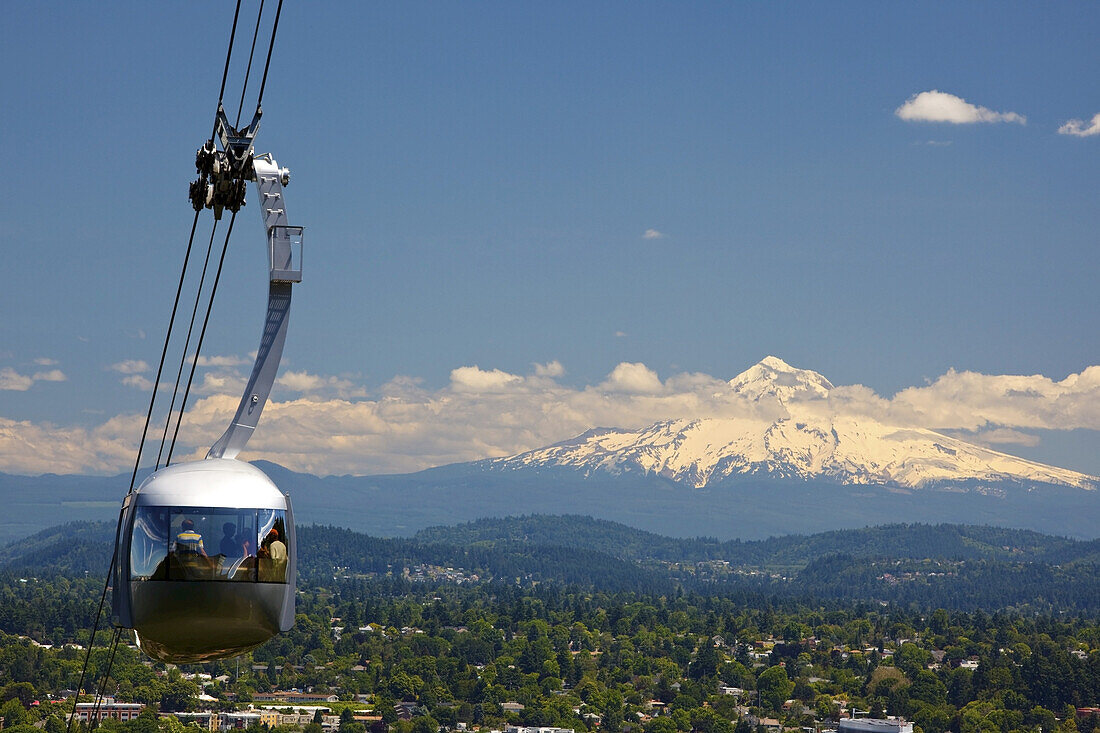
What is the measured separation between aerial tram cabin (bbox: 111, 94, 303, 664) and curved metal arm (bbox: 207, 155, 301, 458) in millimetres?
12

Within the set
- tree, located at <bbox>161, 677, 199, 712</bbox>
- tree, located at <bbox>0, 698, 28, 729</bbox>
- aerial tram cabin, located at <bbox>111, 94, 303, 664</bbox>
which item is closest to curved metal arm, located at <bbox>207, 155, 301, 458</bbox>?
aerial tram cabin, located at <bbox>111, 94, 303, 664</bbox>

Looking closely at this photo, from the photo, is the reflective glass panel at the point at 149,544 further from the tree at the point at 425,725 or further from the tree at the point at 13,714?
the tree at the point at 425,725

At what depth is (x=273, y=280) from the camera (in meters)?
22.6

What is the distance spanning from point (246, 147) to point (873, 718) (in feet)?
587

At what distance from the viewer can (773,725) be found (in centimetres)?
19262

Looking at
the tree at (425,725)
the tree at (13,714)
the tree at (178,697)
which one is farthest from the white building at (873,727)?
the tree at (13,714)

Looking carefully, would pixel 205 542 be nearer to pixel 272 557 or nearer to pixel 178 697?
pixel 272 557

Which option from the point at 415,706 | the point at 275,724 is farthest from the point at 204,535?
the point at 415,706

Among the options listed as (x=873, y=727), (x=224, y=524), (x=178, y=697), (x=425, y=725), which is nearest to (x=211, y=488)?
(x=224, y=524)

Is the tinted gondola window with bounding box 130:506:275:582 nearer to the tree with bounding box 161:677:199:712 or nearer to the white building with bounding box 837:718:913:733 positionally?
the tree with bounding box 161:677:199:712

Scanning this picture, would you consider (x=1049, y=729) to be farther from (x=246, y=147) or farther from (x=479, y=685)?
(x=246, y=147)

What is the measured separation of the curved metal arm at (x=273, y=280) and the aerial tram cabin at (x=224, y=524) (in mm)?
12

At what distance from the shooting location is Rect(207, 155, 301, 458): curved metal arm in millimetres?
22484

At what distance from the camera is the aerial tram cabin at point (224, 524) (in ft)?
74.2
